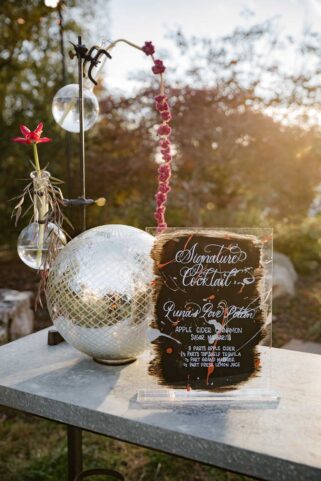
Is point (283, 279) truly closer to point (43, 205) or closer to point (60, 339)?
point (60, 339)

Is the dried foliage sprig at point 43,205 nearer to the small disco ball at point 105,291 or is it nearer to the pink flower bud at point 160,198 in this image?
the small disco ball at point 105,291

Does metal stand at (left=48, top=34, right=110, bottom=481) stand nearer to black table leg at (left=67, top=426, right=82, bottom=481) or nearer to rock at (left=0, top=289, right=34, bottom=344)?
black table leg at (left=67, top=426, right=82, bottom=481)

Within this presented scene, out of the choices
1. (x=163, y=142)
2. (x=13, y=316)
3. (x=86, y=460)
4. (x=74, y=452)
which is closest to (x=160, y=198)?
(x=163, y=142)

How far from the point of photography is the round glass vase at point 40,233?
1.36 m

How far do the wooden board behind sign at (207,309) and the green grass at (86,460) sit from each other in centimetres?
128

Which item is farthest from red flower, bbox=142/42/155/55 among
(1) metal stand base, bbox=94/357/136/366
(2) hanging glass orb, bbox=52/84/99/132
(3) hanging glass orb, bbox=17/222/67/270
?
(1) metal stand base, bbox=94/357/136/366

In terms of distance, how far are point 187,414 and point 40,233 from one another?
68cm

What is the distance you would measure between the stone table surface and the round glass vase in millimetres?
299

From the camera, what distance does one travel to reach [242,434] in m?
0.95

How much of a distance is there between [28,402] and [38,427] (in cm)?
165

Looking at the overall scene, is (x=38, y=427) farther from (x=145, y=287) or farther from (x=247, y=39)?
(x=247, y=39)

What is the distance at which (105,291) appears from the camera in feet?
3.78

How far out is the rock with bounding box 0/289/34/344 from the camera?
332cm

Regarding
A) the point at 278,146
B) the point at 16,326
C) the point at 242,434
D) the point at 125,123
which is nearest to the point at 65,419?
the point at 242,434
